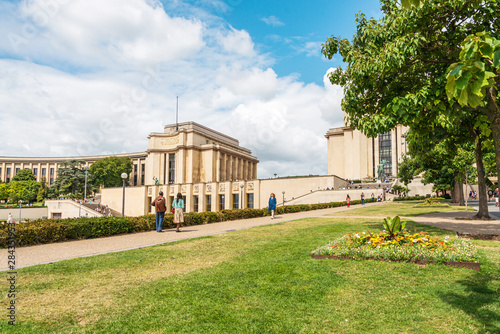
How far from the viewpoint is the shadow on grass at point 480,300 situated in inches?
143

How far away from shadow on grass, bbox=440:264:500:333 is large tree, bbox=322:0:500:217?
176 inches

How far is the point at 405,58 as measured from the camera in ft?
30.0

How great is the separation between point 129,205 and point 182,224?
59620 millimetres

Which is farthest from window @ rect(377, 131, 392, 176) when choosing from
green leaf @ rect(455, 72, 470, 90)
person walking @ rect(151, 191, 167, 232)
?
green leaf @ rect(455, 72, 470, 90)

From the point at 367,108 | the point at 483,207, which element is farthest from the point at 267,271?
the point at 483,207

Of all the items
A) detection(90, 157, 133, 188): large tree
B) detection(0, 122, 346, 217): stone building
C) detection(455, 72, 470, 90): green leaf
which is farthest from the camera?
detection(90, 157, 133, 188): large tree

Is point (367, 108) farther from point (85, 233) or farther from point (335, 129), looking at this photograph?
point (335, 129)

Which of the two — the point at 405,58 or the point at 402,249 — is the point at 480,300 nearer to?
the point at 402,249

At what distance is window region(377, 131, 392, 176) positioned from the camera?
82938 mm

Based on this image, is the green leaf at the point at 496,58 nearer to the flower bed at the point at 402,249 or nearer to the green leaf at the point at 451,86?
the green leaf at the point at 451,86

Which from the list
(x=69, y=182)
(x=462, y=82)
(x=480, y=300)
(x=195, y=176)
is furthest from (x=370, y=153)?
(x=462, y=82)

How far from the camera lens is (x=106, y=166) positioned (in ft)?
304

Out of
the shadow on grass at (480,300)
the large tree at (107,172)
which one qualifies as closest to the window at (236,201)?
the large tree at (107,172)

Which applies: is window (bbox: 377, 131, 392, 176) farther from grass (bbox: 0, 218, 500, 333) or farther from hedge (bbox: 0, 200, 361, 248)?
grass (bbox: 0, 218, 500, 333)
